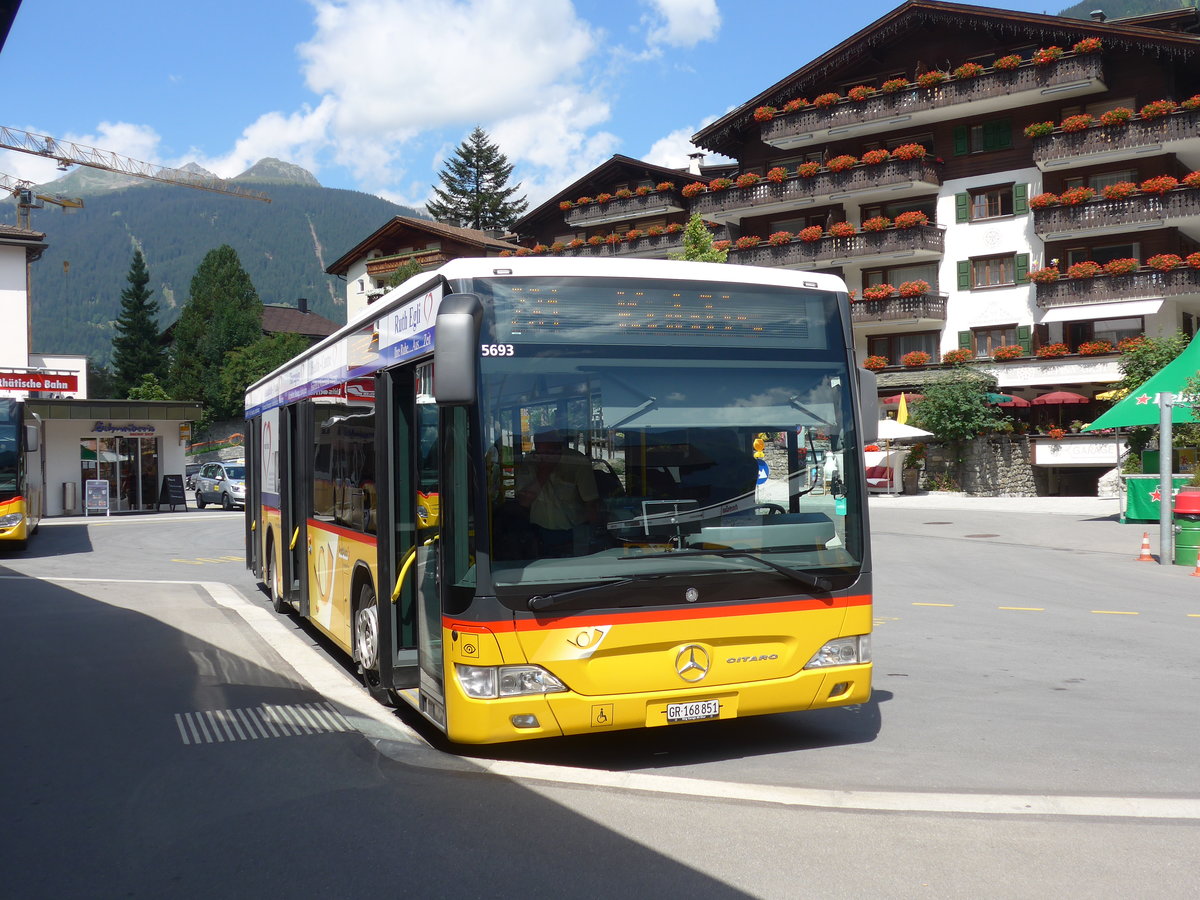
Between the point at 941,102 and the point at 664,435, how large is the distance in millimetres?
42172

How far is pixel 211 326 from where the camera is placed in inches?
3684

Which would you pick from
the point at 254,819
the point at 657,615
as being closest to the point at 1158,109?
the point at 657,615

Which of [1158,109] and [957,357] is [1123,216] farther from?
A: [957,357]

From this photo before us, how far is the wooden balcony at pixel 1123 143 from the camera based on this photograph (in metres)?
39.2

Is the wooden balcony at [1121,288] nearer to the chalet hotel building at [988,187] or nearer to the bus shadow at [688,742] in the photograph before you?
the chalet hotel building at [988,187]

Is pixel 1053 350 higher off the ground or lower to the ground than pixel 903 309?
lower

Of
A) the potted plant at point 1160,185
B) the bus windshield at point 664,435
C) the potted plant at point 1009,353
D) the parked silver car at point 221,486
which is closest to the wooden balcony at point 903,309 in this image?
the potted plant at point 1009,353

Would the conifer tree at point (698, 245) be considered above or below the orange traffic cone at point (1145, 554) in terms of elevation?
above

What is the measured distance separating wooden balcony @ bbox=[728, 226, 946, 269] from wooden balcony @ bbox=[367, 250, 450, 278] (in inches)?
974

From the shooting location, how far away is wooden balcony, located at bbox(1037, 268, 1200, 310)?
38.8m

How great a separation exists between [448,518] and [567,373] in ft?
3.18

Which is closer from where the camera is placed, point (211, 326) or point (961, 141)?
point (961, 141)

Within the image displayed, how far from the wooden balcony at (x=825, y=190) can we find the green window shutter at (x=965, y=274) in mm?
3180

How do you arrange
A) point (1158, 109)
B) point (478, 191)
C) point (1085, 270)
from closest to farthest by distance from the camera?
point (1158, 109) < point (1085, 270) < point (478, 191)
